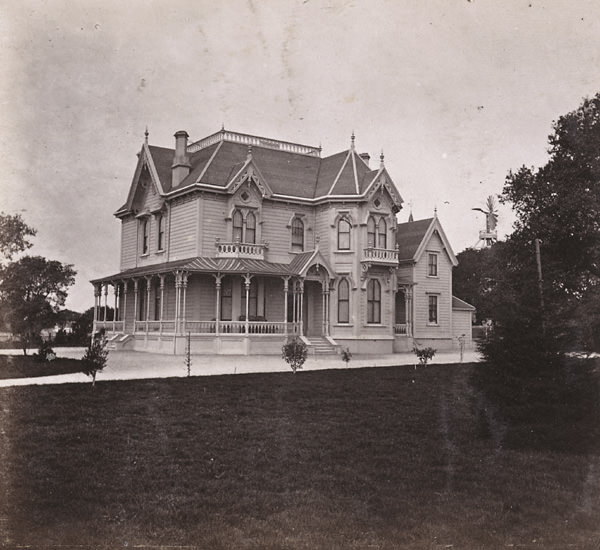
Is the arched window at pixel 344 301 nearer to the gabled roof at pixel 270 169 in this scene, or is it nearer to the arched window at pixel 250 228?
the gabled roof at pixel 270 169

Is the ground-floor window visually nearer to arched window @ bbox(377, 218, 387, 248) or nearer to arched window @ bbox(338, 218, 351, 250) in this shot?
arched window @ bbox(377, 218, 387, 248)

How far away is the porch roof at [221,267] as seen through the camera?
29.5m

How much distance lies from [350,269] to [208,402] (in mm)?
19692

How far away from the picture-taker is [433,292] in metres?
39.3

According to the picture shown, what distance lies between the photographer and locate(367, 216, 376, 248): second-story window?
113 ft

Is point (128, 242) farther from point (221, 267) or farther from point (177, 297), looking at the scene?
point (221, 267)

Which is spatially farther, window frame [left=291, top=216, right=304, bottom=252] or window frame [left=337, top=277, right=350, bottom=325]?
window frame [left=291, top=216, right=304, bottom=252]

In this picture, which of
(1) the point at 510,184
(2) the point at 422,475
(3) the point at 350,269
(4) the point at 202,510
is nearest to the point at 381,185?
(3) the point at 350,269

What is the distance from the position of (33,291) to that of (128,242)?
8516 mm

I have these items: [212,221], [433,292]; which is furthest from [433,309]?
[212,221]

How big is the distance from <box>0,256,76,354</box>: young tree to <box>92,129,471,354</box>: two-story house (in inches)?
179

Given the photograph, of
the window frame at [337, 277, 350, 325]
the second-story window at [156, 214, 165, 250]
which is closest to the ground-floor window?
the window frame at [337, 277, 350, 325]

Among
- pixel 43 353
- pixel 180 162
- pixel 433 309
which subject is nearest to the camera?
pixel 43 353

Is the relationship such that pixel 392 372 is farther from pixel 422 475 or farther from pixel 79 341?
pixel 79 341
